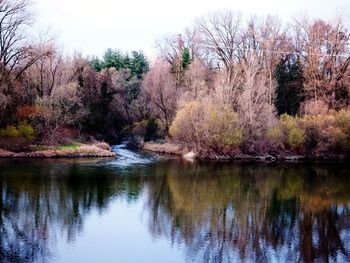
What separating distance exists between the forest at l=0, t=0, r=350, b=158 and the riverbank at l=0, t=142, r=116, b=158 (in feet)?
4.19

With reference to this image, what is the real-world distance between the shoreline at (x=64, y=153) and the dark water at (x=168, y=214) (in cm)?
349

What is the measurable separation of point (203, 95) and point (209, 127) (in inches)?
173

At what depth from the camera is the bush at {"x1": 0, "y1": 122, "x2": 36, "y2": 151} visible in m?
41.0

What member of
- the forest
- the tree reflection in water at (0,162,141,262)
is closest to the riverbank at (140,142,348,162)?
the forest

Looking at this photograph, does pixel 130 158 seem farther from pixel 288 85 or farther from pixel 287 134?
pixel 288 85

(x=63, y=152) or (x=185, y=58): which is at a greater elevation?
(x=185, y=58)

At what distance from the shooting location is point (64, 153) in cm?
4156

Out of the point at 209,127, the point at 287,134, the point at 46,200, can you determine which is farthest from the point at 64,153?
the point at 287,134

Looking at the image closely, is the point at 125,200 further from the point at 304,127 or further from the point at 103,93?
the point at 103,93

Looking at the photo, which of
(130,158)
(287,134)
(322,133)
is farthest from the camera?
(287,134)

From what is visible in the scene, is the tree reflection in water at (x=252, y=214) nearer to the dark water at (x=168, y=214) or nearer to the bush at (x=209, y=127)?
the dark water at (x=168, y=214)

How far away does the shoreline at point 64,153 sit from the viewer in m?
40.1

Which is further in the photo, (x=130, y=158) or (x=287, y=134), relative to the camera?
(x=287, y=134)

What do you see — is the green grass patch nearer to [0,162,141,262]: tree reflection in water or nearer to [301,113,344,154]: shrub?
[0,162,141,262]: tree reflection in water
